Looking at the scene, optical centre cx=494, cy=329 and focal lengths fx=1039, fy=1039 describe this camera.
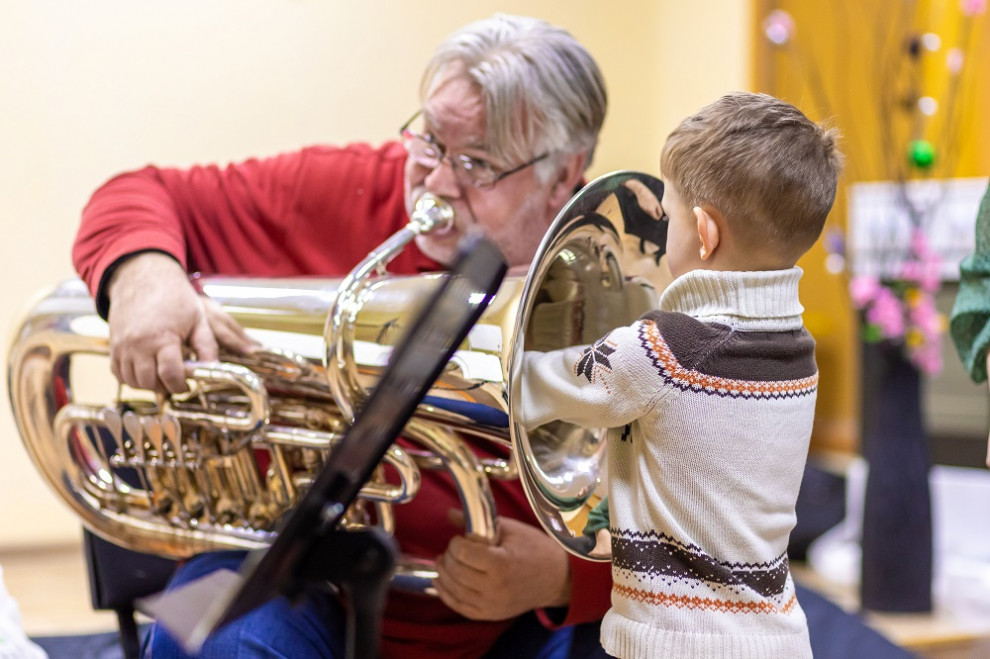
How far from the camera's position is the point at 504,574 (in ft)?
3.12

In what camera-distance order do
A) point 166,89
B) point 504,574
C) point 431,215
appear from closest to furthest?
point 504,574, point 431,215, point 166,89

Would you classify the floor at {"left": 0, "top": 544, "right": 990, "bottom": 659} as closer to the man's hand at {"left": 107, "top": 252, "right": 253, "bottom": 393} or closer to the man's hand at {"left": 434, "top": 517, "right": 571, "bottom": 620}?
the man's hand at {"left": 107, "top": 252, "right": 253, "bottom": 393}

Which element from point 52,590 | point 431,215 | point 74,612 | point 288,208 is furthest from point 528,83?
point 52,590

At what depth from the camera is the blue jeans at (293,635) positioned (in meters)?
0.97

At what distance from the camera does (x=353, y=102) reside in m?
2.66

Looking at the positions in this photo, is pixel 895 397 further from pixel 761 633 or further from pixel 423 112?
pixel 761 633

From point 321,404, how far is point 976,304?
612 millimetres

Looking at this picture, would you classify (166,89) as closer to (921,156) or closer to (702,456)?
(921,156)

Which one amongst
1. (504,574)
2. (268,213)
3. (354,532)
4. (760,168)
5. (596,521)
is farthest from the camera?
(268,213)

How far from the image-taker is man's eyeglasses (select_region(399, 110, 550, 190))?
1.13 meters

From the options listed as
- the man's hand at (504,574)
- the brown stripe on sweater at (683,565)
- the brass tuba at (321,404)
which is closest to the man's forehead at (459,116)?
the brass tuba at (321,404)

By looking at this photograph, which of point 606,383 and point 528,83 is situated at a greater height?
point 528,83

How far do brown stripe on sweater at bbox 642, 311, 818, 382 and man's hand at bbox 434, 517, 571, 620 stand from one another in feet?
1.10

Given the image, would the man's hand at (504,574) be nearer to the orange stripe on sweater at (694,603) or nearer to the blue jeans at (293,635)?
the blue jeans at (293,635)
